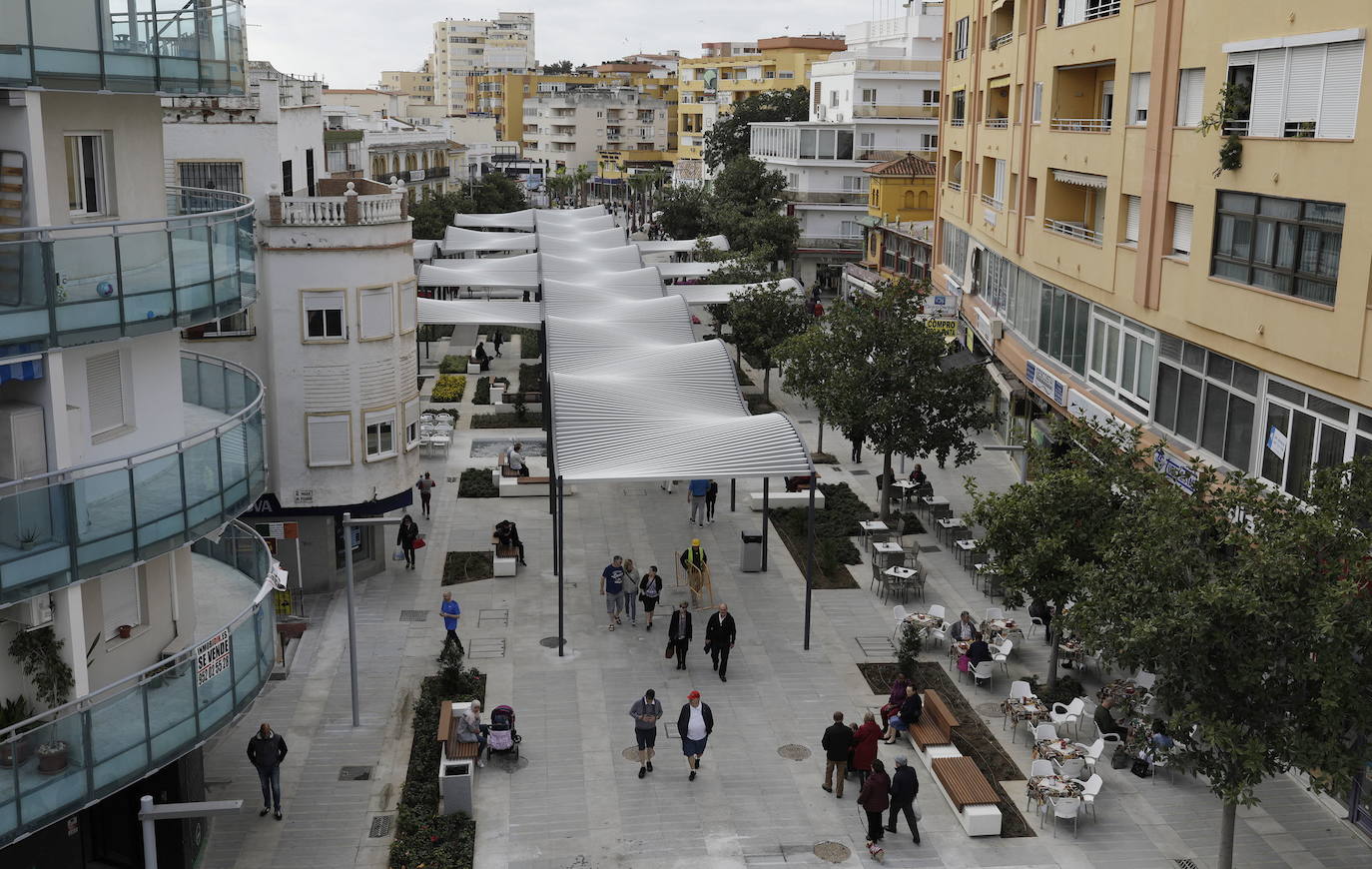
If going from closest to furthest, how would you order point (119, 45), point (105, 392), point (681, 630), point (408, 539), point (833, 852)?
point (119, 45), point (105, 392), point (833, 852), point (681, 630), point (408, 539)

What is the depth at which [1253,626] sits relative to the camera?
44.9 feet

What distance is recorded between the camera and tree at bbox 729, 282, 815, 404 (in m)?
43.8

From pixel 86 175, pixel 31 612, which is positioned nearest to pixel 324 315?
pixel 86 175

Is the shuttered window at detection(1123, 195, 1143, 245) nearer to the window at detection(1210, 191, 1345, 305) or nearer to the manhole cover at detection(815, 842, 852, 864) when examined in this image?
the window at detection(1210, 191, 1345, 305)

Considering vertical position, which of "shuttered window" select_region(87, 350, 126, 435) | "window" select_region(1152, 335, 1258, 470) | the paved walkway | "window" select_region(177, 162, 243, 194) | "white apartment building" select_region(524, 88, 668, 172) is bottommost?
the paved walkway

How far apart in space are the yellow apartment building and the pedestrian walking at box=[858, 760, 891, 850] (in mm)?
5209

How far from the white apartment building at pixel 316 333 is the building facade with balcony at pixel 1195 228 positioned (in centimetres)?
1391

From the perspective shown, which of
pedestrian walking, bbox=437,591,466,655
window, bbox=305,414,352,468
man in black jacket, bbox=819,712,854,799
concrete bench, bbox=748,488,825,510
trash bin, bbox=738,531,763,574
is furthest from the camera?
concrete bench, bbox=748,488,825,510

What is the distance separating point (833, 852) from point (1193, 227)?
11.6 metres

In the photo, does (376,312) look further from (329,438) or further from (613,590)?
(613,590)

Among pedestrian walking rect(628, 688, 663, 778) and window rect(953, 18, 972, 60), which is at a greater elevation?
window rect(953, 18, 972, 60)

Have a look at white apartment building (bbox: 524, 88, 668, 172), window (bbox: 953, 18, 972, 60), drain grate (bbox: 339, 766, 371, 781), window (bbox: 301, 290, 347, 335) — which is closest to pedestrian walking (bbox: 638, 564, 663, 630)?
drain grate (bbox: 339, 766, 371, 781)

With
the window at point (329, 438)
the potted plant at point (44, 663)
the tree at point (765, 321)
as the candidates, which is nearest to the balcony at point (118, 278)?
the potted plant at point (44, 663)

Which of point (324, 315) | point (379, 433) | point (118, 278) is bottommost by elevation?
point (379, 433)
